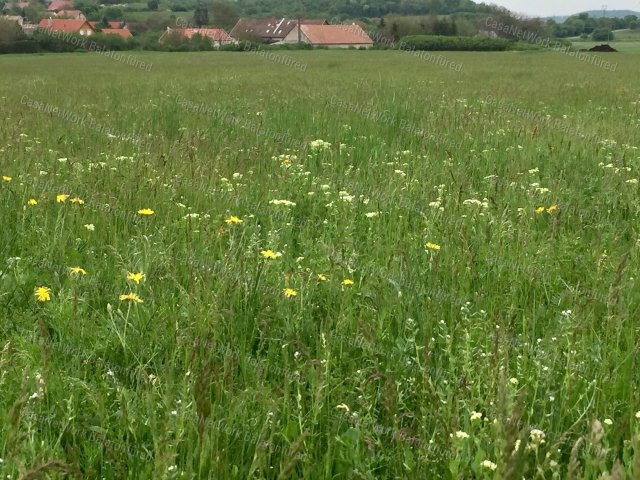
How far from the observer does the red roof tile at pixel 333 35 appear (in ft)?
266

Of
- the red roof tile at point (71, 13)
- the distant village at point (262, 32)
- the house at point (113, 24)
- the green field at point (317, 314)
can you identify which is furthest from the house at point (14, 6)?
the green field at point (317, 314)

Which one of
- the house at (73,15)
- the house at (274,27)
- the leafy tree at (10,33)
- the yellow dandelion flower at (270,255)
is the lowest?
the yellow dandelion flower at (270,255)

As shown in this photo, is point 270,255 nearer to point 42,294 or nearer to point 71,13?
point 42,294

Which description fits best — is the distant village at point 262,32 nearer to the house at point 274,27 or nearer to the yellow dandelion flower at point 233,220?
the house at point 274,27

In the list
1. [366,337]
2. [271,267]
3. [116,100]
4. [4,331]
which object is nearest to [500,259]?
[271,267]

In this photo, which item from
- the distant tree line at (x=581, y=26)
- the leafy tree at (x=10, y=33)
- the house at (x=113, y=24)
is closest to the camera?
the leafy tree at (x=10, y=33)

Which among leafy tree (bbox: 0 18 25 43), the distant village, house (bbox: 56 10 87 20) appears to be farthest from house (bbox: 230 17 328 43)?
leafy tree (bbox: 0 18 25 43)

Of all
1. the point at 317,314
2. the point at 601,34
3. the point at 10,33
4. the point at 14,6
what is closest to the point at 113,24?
the point at 14,6

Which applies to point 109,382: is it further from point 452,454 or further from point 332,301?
point 452,454

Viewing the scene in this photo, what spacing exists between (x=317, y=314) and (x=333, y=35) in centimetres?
8331

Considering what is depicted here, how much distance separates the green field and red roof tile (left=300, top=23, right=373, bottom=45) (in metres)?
76.8

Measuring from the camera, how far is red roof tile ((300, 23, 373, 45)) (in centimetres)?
8111

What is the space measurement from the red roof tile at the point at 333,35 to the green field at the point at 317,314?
76.8m

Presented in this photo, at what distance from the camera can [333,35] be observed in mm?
82375
